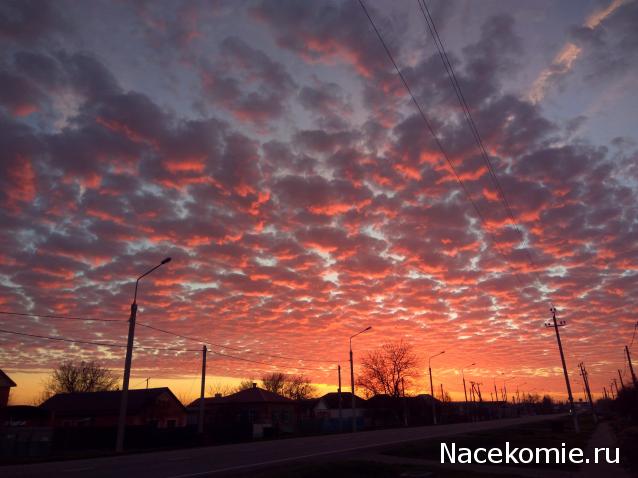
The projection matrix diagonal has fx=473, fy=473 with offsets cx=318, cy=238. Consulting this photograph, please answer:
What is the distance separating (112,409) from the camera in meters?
58.4

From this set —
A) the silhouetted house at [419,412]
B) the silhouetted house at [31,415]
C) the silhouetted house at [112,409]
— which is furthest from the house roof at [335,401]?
the silhouetted house at [31,415]

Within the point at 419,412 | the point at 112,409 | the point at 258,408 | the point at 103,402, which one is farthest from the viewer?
the point at 419,412

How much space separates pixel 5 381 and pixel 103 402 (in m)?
11.4

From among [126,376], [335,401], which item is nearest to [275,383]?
[335,401]

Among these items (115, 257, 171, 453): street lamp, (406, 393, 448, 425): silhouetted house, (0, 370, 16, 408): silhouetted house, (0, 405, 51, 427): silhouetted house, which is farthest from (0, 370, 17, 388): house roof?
(406, 393, 448, 425): silhouetted house

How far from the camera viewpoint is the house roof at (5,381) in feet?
175

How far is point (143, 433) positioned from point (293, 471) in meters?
27.4

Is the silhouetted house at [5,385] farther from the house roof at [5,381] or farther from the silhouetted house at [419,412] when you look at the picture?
the silhouetted house at [419,412]

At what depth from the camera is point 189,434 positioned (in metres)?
41.0

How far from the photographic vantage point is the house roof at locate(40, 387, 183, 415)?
190 feet

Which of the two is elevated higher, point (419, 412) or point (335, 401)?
point (335, 401)

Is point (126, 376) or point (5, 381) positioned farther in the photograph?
point (5, 381)

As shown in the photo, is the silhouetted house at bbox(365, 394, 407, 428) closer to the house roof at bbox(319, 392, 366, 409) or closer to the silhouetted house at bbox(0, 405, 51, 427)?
the house roof at bbox(319, 392, 366, 409)

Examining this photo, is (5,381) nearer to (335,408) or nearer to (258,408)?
(258,408)
